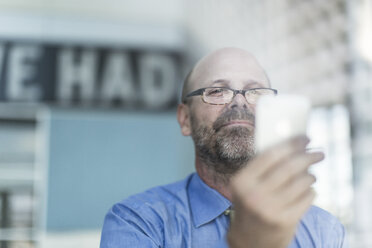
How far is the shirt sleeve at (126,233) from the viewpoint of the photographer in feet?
2.41

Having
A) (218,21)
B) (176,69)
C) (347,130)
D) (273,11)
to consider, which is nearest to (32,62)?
(176,69)

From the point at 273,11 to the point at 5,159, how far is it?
9.36 ft

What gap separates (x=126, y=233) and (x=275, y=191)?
354mm

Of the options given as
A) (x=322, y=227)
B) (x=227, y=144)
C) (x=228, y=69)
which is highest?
(x=228, y=69)

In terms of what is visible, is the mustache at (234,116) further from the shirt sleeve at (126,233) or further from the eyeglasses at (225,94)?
the shirt sleeve at (126,233)

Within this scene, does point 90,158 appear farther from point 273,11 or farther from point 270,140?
point 270,140

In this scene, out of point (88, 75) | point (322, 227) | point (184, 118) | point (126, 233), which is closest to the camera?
point (126, 233)

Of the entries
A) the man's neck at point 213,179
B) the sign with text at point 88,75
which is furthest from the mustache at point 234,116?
the sign with text at point 88,75

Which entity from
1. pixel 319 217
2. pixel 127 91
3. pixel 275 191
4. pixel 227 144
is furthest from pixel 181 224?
pixel 127 91

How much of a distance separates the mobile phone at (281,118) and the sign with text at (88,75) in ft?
12.0

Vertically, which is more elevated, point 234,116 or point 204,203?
point 234,116

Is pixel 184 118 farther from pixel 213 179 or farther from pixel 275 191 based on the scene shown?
pixel 275 191

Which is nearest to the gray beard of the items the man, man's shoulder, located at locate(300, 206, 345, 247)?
the man

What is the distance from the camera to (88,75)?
405 centimetres
